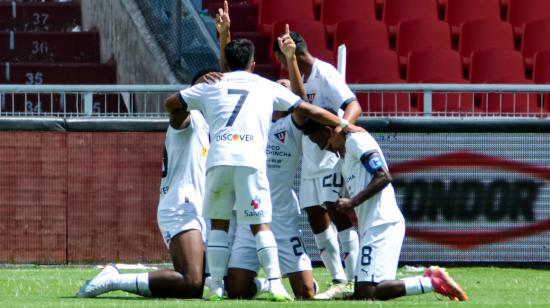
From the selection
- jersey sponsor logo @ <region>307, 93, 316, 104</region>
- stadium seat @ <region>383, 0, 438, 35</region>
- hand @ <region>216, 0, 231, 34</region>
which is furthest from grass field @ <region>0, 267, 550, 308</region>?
stadium seat @ <region>383, 0, 438, 35</region>

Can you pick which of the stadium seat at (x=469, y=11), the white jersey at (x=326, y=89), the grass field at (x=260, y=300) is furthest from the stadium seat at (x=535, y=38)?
the white jersey at (x=326, y=89)

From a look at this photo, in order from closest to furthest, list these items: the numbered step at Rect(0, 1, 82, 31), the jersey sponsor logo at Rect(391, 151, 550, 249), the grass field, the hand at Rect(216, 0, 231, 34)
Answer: the grass field < the hand at Rect(216, 0, 231, 34) < the jersey sponsor logo at Rect(391, 151, 550, 249) < the numbered step at Rect(0, 1, 82, 31)

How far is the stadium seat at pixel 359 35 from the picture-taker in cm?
1758

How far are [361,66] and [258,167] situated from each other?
7422 mm

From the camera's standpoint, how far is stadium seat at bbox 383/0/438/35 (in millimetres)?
18406

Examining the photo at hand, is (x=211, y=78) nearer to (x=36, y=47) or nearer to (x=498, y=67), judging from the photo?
(x=498, y=67)

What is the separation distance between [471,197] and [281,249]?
14.2ft

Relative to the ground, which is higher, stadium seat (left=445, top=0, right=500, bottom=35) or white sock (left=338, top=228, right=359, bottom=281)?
stadium seat (left=445, top=0, right=500, bottom=35)

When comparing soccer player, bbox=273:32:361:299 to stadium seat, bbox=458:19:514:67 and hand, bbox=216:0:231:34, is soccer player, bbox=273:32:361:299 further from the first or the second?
stadium seat, bbox=458:19:514:67

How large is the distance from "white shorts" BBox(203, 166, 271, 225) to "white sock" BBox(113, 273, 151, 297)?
2.55 feet

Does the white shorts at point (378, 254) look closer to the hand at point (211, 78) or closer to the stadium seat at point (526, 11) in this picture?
the hand at point (211, 78)

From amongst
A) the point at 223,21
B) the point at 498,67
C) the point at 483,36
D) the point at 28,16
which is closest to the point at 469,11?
the point at 483,36

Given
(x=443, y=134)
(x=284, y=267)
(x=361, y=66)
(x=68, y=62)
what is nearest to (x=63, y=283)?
(x=284, y=267)

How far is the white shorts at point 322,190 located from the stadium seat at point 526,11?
7612mm
